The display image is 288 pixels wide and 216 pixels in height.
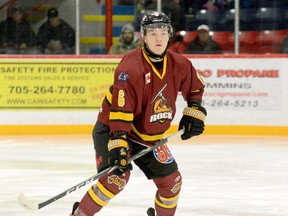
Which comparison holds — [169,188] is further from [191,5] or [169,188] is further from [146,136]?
[191,5]

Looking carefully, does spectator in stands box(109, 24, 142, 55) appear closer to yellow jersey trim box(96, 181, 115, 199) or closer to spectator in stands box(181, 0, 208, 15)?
spectator in stands box(181, 0, 208, 15)

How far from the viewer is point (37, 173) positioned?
5.51 m

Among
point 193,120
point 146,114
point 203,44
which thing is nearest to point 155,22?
point 146,114

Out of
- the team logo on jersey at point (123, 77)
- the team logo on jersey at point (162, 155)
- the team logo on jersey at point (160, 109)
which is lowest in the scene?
the team logo on jersey at point (162, 155)

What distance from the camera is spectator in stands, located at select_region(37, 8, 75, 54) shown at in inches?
322

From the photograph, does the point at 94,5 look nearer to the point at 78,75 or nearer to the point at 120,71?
the point at 78,75

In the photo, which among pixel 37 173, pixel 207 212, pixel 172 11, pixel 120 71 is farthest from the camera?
pixel 172 11

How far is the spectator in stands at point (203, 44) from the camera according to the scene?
314 inches

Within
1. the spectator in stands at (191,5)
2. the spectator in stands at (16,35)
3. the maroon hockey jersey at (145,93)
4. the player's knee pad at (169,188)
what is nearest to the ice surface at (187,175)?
the player's knee pad at (169,188)

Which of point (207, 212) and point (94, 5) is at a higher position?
point (94, 5)

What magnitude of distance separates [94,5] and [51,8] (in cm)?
45

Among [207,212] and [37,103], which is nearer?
[207,212]

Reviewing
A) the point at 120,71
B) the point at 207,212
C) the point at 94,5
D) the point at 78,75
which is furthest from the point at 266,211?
the point at 94,5

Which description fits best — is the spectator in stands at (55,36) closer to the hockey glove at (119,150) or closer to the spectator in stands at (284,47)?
the spectator in stands at (284,47)
